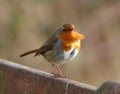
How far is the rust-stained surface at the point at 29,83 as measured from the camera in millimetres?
4523

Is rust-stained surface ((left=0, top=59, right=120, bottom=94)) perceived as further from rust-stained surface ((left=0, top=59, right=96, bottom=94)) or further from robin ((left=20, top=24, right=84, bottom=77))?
robin ((left=20, top=24, right=84, bottom=77))

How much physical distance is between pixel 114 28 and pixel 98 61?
600 mm

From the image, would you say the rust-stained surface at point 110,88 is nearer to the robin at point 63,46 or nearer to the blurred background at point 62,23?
the robin at point 63,46

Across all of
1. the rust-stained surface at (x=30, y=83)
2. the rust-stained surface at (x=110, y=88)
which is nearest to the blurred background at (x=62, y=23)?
the rust-stained surface at (x=30, y=83)

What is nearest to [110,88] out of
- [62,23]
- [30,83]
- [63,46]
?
[30,83]

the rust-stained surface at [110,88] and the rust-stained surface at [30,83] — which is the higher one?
the rust-stained surface at [110,88]

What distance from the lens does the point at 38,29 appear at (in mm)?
10062

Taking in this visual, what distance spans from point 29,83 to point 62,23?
→ 17.7ft

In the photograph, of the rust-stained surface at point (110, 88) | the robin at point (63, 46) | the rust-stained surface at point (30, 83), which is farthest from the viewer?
the robin at point (63, 46)

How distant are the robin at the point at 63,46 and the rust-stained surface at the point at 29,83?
4.70 feet

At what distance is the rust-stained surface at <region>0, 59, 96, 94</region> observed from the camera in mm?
4523

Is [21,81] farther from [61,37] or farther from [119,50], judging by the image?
[119,50]

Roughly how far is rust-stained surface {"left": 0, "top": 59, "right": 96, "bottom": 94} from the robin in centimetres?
143

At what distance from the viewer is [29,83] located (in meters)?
4.60
